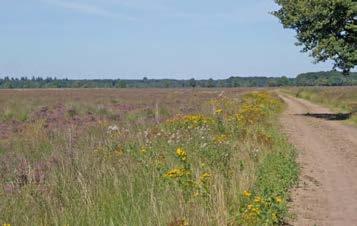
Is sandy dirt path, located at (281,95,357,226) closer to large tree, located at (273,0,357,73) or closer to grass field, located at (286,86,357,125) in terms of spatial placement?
large tree, located at (273,0,357,73)

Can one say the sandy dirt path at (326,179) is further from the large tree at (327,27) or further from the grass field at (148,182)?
the large tree at (327,27)

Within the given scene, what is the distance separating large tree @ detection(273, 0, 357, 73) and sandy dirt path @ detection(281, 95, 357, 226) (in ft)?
23.0

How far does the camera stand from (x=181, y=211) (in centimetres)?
777

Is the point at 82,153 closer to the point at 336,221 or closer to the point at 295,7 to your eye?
the point at 336,221

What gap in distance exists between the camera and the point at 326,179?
12648 mm

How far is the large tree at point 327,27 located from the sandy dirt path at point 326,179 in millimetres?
7002

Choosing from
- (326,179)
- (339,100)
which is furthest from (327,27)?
(339,100)

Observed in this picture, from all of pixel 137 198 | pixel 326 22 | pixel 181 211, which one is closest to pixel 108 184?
pixel 137 198

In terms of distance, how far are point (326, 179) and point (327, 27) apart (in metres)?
17.9

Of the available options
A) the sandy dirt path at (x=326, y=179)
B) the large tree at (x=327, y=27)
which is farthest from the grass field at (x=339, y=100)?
the sandy dirt path at (x=326, y=179)

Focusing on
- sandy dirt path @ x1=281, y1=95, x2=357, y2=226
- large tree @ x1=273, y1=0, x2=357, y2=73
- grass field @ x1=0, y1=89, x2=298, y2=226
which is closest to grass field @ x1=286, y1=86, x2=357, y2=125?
large tree @ x1=273, y1=0, x2=357, y2=73

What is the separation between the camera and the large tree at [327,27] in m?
28.1

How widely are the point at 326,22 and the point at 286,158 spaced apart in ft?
52.5

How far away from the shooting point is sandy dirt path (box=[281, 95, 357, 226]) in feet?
31.1
